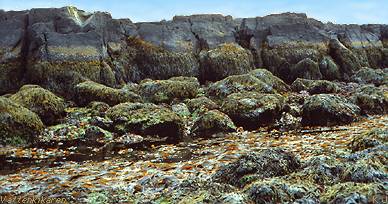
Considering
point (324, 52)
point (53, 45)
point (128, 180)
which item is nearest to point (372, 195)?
point (128, 180)

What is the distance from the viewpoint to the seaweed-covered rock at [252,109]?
17562 millimetres

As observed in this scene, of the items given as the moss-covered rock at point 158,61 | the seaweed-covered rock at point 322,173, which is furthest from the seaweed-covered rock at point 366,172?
the moss-covered rock at point 158,61

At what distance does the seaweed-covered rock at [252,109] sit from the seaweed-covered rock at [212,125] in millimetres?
942

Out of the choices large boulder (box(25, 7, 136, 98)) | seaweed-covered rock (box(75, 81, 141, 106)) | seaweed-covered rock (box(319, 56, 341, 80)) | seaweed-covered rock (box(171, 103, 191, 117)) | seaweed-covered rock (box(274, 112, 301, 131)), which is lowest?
seaweed-covered rock (box(274, 112, 301, 131))

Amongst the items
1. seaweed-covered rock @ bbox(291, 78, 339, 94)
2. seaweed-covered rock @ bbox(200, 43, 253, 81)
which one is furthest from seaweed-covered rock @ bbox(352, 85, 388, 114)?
seaweed-covered rock @ bbox(200, 43, 253, 81)

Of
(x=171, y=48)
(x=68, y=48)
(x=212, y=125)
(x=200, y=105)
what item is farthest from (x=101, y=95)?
(x=171, y=48)

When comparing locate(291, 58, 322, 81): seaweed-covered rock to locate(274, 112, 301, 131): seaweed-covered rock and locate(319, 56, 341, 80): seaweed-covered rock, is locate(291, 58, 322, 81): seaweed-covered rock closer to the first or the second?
locate(319, 56, 341, 80): seaweed-covered rock

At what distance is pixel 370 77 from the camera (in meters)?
31.3

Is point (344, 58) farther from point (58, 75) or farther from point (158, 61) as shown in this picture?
point (58, 75)

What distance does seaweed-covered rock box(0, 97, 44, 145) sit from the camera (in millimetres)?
14938

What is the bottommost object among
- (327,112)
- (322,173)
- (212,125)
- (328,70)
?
(212,125)

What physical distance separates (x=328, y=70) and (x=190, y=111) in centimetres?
1816

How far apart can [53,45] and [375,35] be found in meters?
31.7

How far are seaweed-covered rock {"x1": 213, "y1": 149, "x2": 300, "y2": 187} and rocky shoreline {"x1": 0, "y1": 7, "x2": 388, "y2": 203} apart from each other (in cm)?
3
